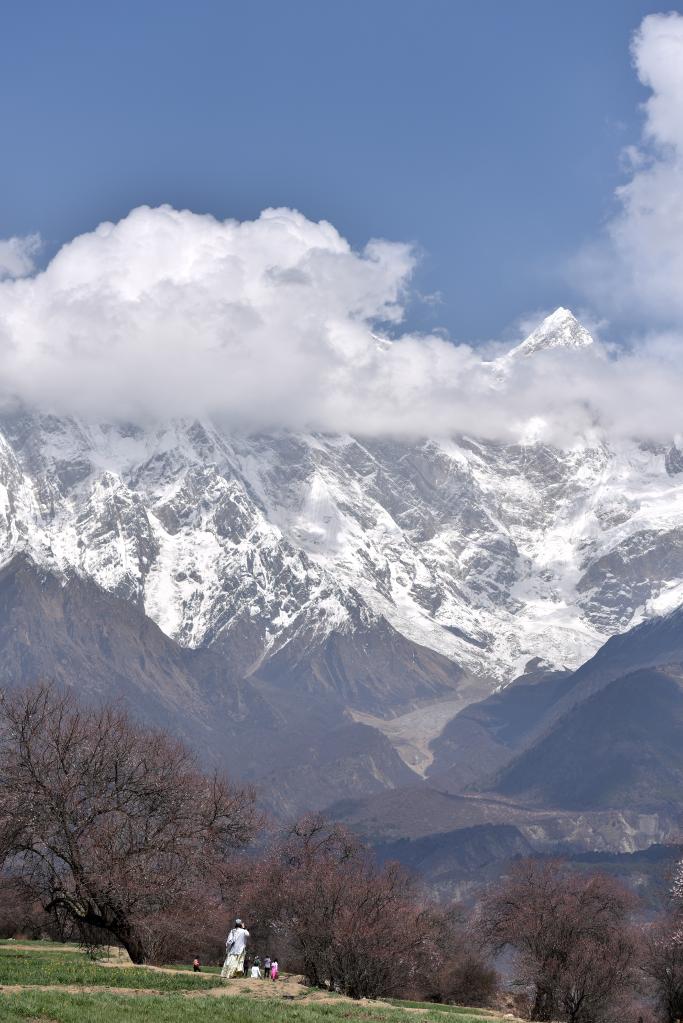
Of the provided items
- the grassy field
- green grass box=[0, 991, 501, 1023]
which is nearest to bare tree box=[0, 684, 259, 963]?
the grassy field

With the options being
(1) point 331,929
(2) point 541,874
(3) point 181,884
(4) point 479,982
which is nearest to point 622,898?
(2) point 541,874

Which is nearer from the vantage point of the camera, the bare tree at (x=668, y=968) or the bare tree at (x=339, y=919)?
the bare tree at (x=339, y=919)

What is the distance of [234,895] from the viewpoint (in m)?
121

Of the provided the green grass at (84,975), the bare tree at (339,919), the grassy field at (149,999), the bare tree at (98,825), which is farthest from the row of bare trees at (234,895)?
the green grass at (84,975)

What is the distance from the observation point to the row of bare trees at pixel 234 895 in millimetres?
75812

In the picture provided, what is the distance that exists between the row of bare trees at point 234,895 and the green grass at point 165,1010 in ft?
64.6

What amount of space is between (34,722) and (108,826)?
7351 millimetres

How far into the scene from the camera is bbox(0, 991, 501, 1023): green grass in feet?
157

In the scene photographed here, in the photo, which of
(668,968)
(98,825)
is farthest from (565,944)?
(98,825)

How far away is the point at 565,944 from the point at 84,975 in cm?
6706

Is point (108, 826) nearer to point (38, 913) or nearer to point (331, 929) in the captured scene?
point (331, 929)

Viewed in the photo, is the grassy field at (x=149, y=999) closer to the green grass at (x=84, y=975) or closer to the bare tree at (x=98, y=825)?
the green grass at (x=84, y=975)

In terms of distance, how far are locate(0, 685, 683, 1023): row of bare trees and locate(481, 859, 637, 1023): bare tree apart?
0.56ft

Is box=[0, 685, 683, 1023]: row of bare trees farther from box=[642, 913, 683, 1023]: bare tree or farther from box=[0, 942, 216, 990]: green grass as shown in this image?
box=[0, 942, 216, 990]: green grass
